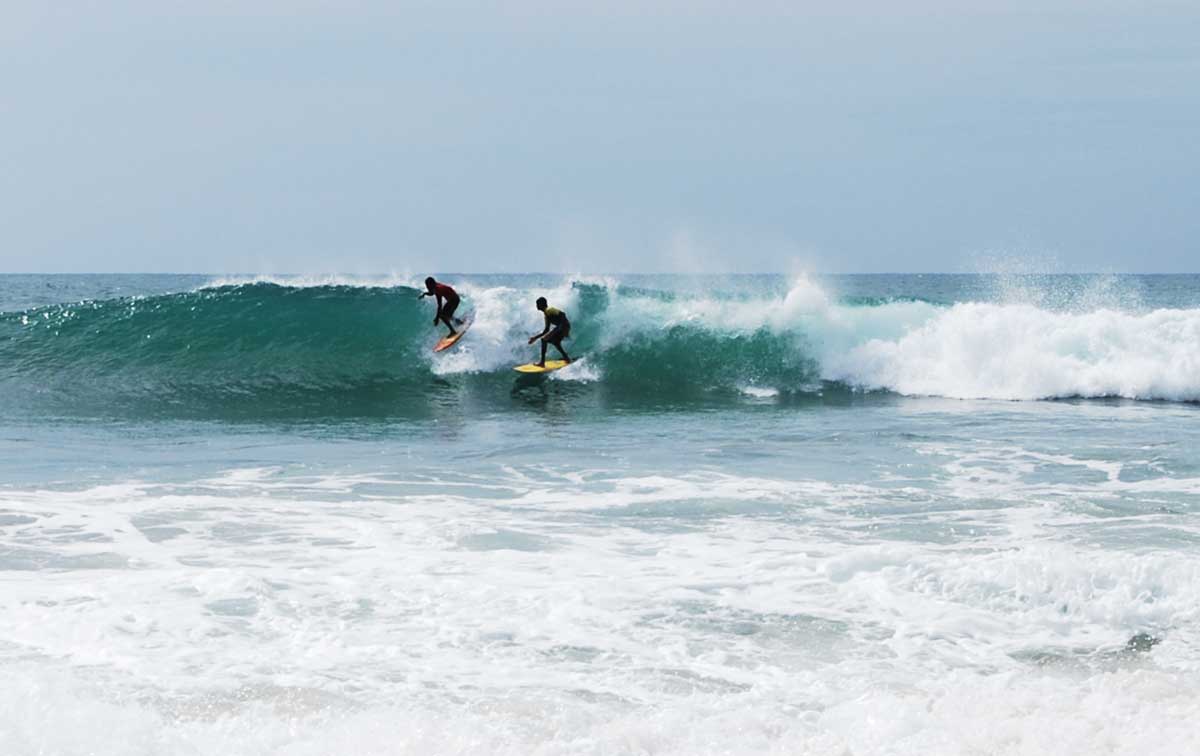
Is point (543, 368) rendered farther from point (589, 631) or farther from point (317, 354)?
point (589, 631)

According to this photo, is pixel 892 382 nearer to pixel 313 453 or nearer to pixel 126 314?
pixel 313 453

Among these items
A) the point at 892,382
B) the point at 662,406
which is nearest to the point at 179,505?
the point at 662,406

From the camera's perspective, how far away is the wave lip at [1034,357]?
16844mm

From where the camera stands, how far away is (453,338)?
18.6 m

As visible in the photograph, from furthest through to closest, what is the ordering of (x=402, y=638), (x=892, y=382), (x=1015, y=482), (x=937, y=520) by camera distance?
(x=892, y=382), (x=1015, y=482), (x=937, y=520), (x=402, y=638)

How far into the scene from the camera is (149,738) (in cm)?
434

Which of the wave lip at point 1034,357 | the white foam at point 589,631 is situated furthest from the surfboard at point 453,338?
the white foam at point 589,631

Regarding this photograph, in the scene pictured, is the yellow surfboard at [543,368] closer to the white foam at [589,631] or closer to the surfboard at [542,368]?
the surfboard at [542,368]

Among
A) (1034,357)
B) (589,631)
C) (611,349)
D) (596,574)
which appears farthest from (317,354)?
(589,631)

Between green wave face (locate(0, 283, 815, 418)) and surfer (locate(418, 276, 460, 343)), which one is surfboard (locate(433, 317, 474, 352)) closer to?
surfer (locate(418, 276, 460, 343))

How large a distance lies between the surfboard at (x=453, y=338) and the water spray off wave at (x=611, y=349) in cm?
22

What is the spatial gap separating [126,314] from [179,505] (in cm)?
1353

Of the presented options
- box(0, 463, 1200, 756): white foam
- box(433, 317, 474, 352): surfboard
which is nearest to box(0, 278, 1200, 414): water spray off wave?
box(433, 317, 474, 352): surfboard

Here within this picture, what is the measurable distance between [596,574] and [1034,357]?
12.8 metres
